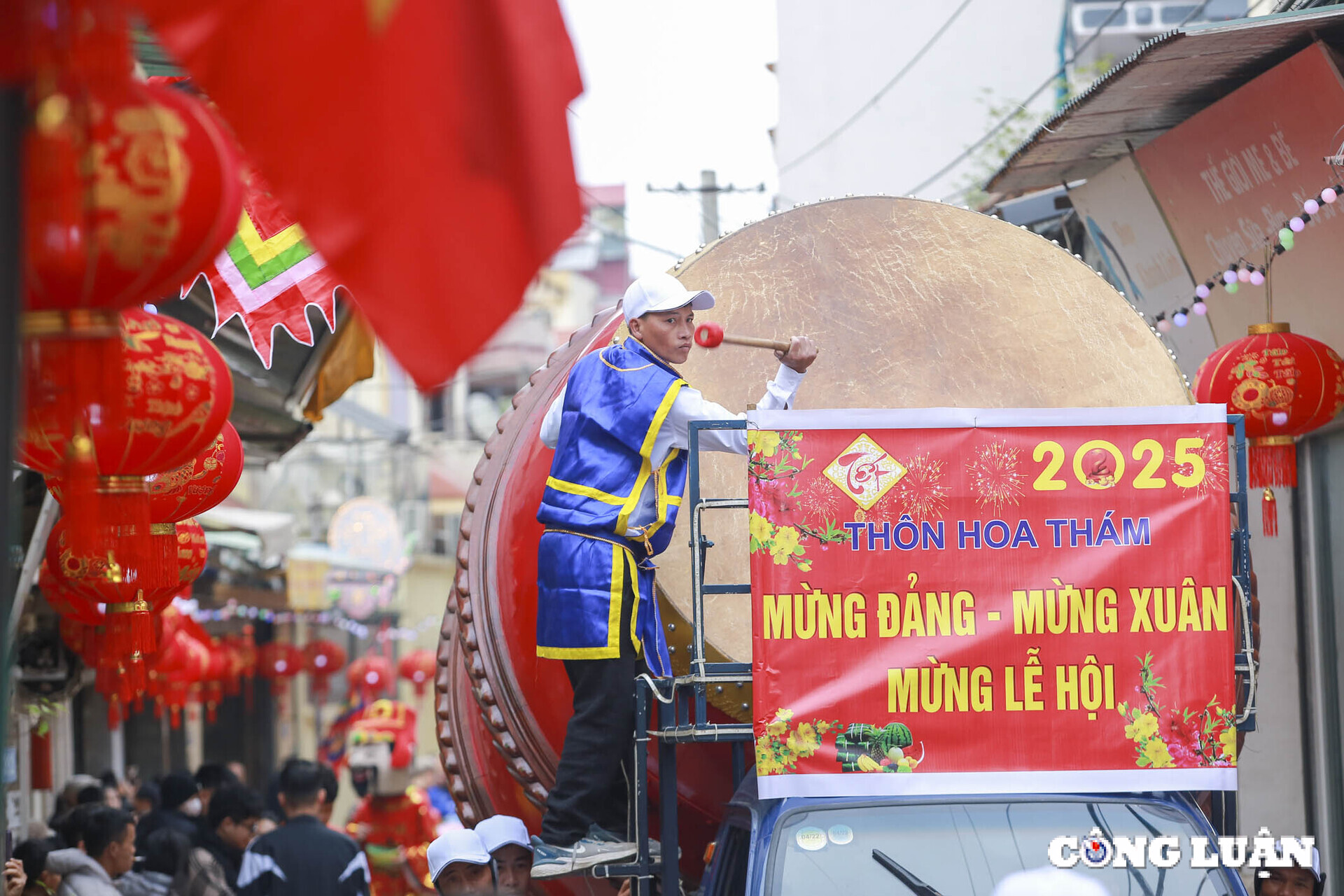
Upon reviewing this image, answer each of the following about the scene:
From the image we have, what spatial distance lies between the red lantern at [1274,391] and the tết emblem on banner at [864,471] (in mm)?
2952

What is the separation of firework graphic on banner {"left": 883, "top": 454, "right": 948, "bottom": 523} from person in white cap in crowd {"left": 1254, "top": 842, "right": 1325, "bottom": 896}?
6.06 ft

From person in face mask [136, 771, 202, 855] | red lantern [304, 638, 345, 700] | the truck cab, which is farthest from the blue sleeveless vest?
red lantern [304, 638, 345, 700]

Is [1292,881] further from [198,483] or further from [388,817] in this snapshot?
[388,817]

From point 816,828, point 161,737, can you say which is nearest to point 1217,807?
point 816,828

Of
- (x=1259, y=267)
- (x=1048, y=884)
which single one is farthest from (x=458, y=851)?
(x=1259, y=267)

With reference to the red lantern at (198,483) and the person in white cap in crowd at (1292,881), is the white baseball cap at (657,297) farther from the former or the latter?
the person in white cap in crowd at (1292,881)

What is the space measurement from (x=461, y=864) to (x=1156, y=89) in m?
4.86

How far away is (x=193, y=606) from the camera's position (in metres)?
14.9

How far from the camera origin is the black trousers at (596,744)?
421 centimetres

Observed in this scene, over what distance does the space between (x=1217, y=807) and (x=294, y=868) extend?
3779 millimetres

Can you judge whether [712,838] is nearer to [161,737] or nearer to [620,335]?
[620,335]

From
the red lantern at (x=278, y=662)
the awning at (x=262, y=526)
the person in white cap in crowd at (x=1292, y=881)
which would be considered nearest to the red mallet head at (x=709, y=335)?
the person in white cap in crowd at (x=1292, y=881)

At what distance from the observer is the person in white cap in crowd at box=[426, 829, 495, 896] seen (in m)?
4.88

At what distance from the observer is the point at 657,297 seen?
436cm
